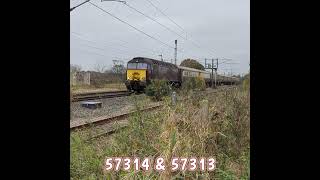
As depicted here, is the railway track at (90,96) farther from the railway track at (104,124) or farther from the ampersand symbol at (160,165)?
the ampersand symbol at (160,165)

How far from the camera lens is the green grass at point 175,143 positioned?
4926 millimetres

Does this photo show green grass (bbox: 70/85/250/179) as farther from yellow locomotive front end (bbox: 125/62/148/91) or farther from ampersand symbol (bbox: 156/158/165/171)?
yellow locomotive front end (bbox: 125/62/148/91)

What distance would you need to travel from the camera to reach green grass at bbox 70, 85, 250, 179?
4.93 m

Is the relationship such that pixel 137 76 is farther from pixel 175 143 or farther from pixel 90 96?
pixel 175 143

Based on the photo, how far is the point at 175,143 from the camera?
4949mm

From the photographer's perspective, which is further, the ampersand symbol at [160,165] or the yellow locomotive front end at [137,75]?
the yellow locomotive front end at [137,75]

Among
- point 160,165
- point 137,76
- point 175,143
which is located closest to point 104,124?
point 175,143

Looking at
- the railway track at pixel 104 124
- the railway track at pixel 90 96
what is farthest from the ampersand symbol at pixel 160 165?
the railway track at pixel 90 96

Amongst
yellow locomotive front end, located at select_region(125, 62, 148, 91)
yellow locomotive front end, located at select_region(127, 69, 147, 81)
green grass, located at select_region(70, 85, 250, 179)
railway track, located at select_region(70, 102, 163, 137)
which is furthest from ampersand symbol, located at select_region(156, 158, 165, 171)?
yellow locomotive front end, located at select_region(127, 69, 147, 81)

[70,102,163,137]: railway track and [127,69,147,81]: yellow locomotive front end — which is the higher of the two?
[127,69,147,81]: yellow locomotive front end
